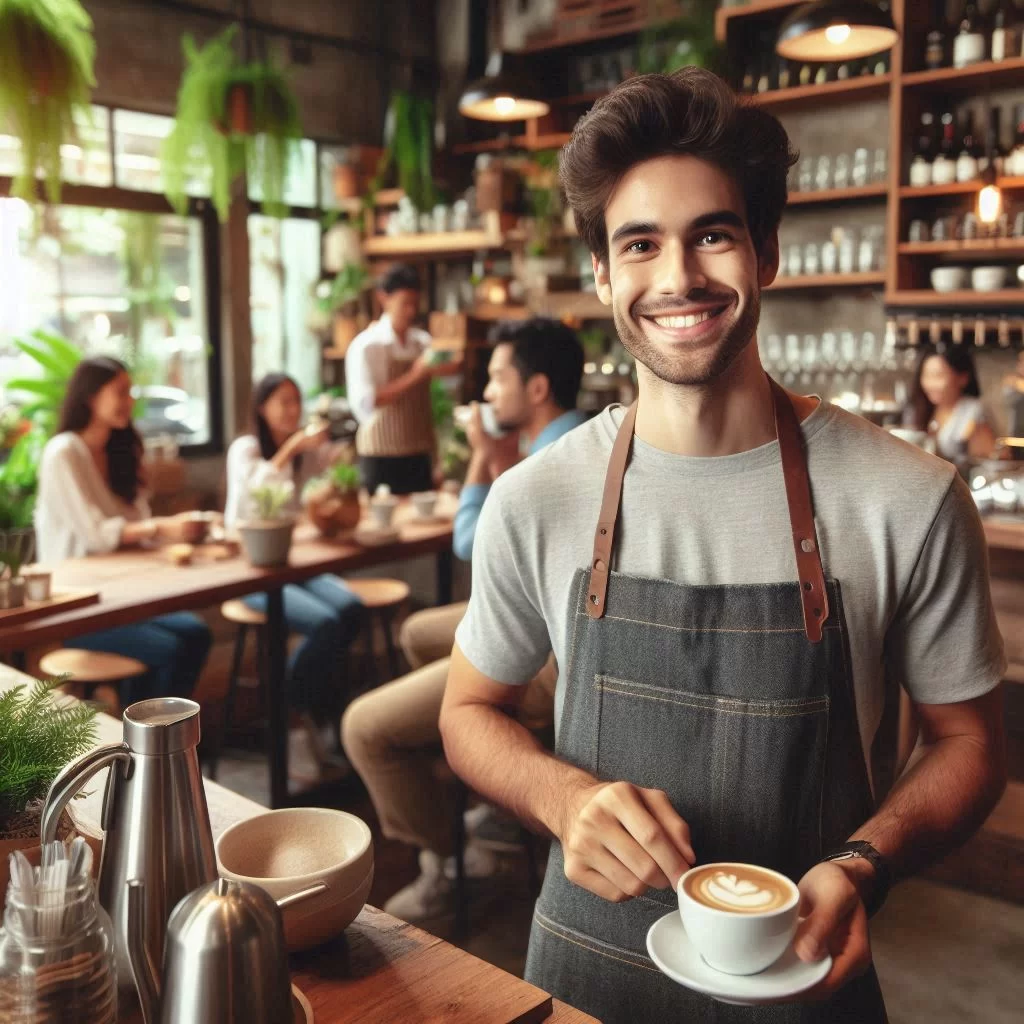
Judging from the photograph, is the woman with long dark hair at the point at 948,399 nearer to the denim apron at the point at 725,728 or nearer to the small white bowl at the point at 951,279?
the small white bowl at the point at 951,279

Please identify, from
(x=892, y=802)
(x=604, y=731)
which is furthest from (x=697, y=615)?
(x=892, y=802)

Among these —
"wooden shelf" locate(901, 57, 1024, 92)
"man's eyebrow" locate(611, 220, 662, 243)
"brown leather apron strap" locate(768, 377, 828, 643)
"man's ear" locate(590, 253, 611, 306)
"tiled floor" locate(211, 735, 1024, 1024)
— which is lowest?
"tiled floor" locate(211, 735, 1024, 1024)

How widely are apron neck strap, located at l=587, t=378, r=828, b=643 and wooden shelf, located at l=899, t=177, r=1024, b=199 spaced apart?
4.50 meters

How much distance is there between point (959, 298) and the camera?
5363 mm

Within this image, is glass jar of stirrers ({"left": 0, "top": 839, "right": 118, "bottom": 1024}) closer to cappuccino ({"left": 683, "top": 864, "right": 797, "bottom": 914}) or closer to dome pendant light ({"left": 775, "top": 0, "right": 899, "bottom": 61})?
cappuccino ({"left": 683, "top": 864, "right": 797, "bottom": 914})

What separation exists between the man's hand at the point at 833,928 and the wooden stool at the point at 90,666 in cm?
279

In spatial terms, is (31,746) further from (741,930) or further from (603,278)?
(603,278)

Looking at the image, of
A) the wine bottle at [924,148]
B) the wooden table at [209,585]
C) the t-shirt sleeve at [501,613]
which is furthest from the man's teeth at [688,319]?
the wine bottle at [924,148]

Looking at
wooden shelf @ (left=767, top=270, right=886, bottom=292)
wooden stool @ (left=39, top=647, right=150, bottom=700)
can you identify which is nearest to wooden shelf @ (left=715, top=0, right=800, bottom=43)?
wooden shelf @ (left=767, top=270, right=886, bottom=292)

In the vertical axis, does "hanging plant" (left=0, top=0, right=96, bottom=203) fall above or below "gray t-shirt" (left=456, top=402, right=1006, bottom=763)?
above

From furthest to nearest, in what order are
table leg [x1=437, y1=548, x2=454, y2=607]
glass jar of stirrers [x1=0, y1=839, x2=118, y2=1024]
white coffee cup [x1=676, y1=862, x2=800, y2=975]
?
table leg [x1=437, y1=548, x2=454, y2=607] < white coffee cup [x1=676, y1=862, x2=800, y2=975] < glass jar of stirrers [x1=0, y1=839, x2=118, y2=1024]

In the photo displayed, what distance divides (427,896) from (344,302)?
185 inches

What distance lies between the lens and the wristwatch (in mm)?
1166

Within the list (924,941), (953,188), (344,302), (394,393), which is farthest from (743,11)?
(924,941)
